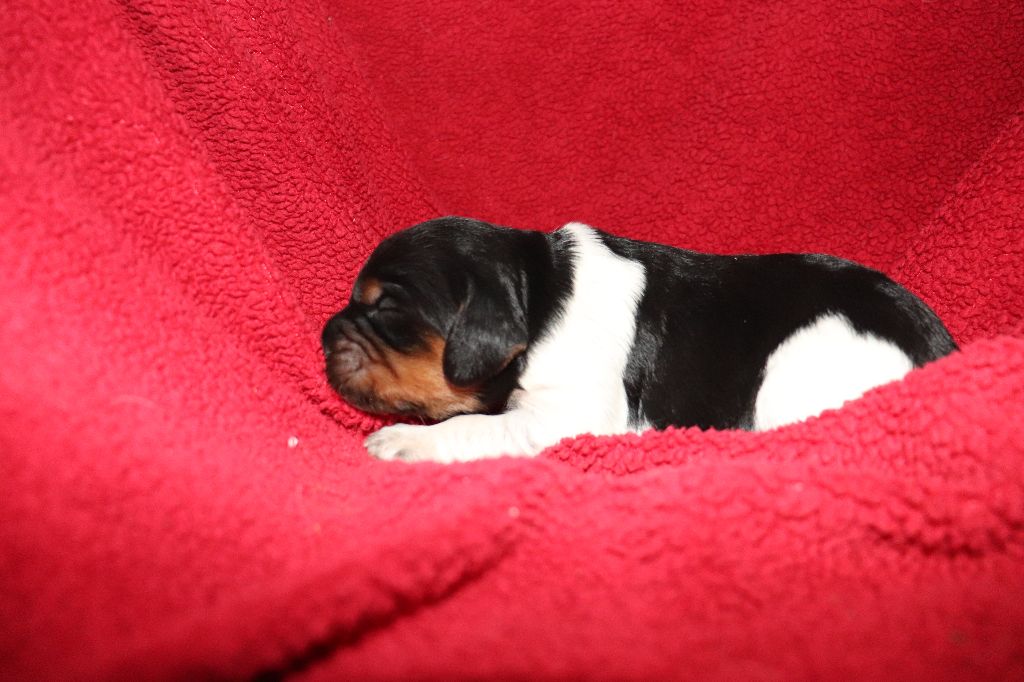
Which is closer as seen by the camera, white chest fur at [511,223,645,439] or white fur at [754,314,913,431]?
white fur at [754,314,913,431]

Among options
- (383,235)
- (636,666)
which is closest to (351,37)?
(383,235)

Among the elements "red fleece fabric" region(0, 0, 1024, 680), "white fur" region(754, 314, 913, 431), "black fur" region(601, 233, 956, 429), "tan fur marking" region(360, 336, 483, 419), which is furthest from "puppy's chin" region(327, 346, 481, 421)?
"white fur" region(754, 314, 913, 431)

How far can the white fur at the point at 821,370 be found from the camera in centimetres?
230

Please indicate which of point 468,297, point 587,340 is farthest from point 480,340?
point 587,340

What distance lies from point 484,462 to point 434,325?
24.2 inches

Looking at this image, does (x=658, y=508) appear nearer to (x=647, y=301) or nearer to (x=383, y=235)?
(x=647, y=301)

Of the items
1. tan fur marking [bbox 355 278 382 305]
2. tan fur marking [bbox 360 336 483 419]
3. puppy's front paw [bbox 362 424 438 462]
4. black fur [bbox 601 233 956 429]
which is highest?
tan fur marking [bbox 355 278 382 305]

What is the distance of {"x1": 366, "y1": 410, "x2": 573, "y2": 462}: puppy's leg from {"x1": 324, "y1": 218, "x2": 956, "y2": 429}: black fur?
0.42 feet

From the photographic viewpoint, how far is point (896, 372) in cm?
228

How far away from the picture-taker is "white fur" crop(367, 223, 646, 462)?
93.4 inches

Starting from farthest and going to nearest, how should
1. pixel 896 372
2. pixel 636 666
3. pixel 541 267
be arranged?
pixel 541 267 → pixel 896 372 → pixel 636 666

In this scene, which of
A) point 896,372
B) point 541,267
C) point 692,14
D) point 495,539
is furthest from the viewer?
point 692,14

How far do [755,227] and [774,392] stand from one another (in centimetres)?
105

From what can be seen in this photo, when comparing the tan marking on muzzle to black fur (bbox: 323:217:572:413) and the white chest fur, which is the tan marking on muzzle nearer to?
black fur (bbox: 323:217:572:413)
